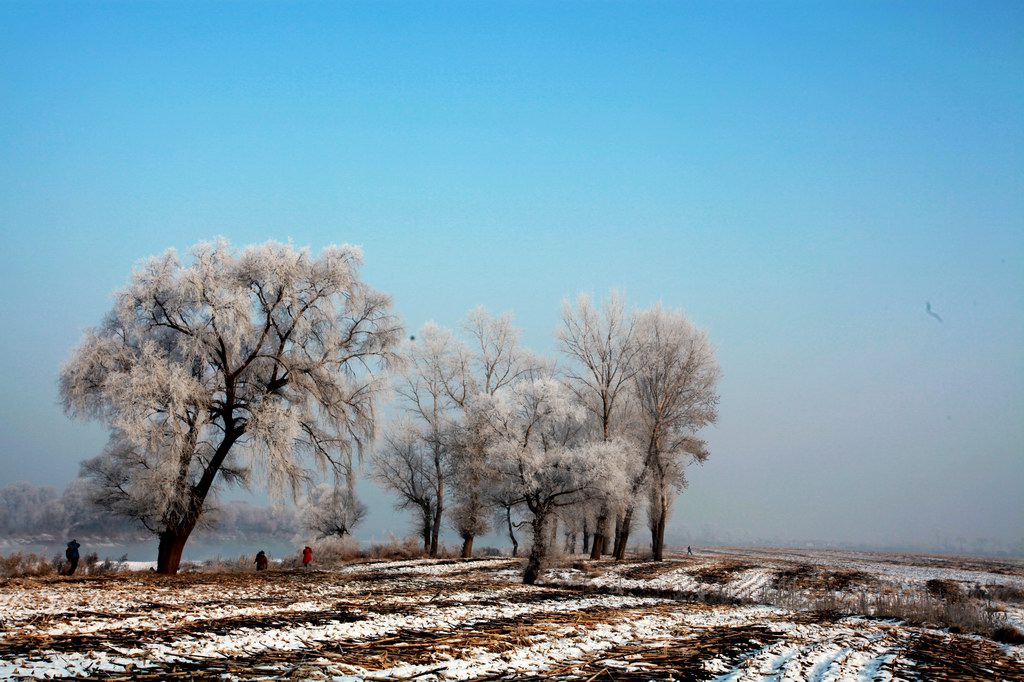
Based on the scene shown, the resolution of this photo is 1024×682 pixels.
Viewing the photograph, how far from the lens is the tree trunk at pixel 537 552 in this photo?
2062cm

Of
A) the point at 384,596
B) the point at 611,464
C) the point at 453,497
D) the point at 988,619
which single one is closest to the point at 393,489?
the point at 453,497

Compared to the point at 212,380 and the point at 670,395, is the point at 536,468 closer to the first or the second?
the point at 212,380

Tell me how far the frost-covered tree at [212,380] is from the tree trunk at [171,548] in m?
0.04

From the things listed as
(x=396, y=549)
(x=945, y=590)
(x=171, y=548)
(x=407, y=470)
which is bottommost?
(x=396, y=549)

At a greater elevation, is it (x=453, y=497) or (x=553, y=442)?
(x=553, y=442)

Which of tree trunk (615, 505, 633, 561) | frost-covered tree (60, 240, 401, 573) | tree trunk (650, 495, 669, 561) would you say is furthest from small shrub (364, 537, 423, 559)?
frost-covered tree (60, 240, 401, 573)

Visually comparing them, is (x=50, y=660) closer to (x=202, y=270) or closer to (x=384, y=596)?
(x=384, y=596)

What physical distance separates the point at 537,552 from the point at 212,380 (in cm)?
1195

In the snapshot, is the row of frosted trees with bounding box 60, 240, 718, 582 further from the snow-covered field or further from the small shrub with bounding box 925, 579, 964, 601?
the small shrub with bounding box 925, 579, 964, 601

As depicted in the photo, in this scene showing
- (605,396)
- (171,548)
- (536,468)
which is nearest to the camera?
(171,548)

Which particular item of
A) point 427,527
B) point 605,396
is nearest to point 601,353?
point 605,396

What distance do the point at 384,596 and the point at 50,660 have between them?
934 cm

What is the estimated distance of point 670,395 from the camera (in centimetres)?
3284

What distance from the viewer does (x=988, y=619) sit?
522 inches
